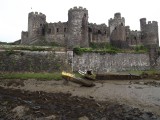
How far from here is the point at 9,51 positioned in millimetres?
33438

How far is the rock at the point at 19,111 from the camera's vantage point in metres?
17.1

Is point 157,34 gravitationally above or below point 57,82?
above

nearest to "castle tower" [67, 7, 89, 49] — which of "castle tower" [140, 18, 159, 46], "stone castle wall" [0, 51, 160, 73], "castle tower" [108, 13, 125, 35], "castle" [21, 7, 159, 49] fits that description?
"castle" [21, 7, 159, 49]

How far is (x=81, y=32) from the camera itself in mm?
41562

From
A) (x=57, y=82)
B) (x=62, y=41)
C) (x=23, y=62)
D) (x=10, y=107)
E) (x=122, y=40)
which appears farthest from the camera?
(x=122, y=40)

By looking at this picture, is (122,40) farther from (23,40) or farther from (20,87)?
(20,87)

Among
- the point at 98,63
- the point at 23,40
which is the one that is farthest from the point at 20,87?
the point at 23,40

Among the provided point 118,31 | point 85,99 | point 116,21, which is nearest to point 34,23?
point 116,21

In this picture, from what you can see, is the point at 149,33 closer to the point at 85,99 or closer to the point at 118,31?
the point at 118,31

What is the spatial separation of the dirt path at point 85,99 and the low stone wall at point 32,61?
563 centimetres

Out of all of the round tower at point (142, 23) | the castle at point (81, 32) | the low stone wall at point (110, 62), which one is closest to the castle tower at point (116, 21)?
the castle at point (81, 32)

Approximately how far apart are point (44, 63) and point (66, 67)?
3034 mm

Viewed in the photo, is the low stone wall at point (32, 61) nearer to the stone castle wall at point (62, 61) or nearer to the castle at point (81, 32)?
the stone castle wall at point (62, 61)

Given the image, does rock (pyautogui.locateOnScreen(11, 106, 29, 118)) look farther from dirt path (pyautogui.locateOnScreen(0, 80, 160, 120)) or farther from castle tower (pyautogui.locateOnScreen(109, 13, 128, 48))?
castle tower (pyautogui.locateOnScreen(109, 13, 128, 48))
